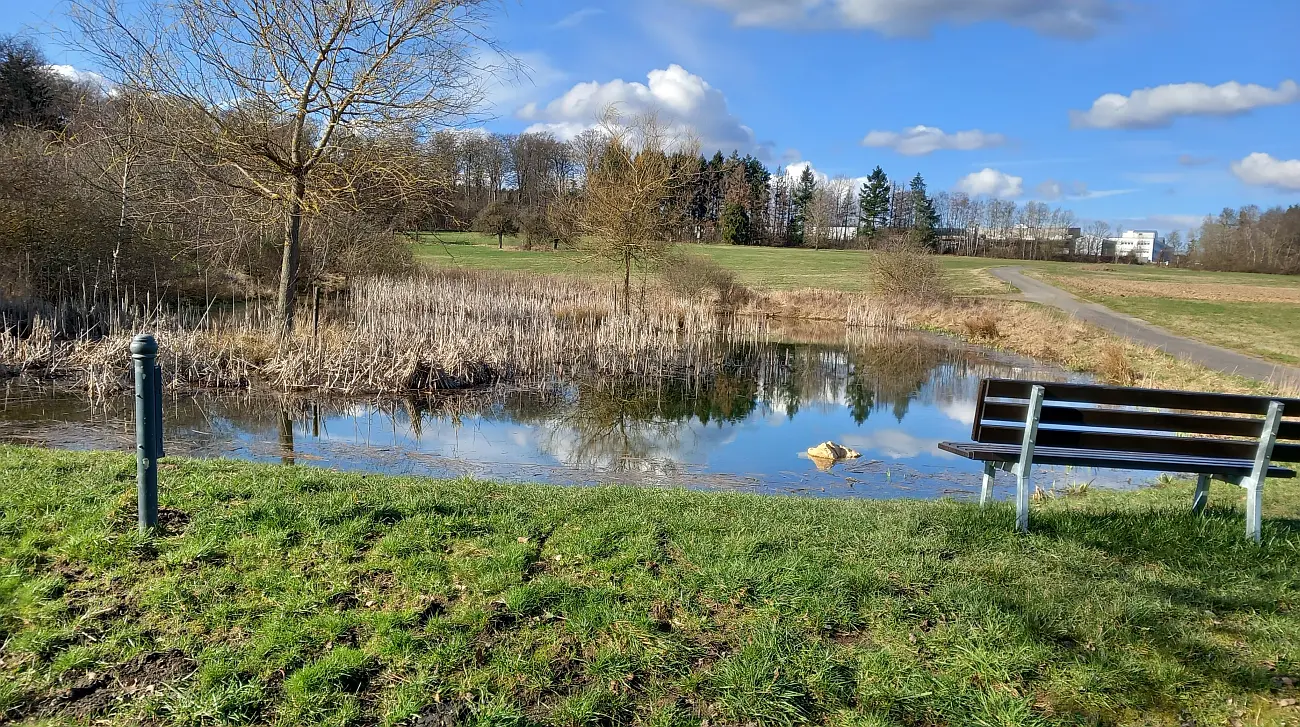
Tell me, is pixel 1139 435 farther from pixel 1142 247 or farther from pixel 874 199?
pixel 1142 247

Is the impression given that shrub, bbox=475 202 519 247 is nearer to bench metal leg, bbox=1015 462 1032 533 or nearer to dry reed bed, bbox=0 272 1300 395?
dry reed bed, bbox=0 272 1300 395

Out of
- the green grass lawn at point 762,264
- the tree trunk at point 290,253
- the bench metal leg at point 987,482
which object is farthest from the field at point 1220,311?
the tree trunk at point 290,253

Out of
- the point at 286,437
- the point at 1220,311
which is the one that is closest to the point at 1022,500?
the point at 286,437

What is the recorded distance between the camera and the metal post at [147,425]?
12.8 ft

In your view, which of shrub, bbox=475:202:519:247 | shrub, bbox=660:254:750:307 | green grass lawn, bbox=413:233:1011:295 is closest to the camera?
shrub, bbox=660:254:750:307

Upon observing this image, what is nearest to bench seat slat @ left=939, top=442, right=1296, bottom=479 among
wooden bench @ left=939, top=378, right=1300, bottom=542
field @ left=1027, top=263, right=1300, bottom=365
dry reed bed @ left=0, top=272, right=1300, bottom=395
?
wooden bench @ left=939, top=378, right=1300, bottom=542

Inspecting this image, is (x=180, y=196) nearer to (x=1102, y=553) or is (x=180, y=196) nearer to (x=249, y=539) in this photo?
(x=249, y=539)

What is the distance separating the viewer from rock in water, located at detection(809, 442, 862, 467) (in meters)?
9.04

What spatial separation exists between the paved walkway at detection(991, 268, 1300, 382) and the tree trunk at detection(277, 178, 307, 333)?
17.4 meters

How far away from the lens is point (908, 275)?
2953 centimetres

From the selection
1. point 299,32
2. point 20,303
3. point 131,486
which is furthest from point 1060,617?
point 20,303

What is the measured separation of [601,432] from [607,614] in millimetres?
7005

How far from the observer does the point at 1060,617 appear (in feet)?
11.6

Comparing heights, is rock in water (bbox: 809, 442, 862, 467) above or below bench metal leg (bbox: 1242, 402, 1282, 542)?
below
